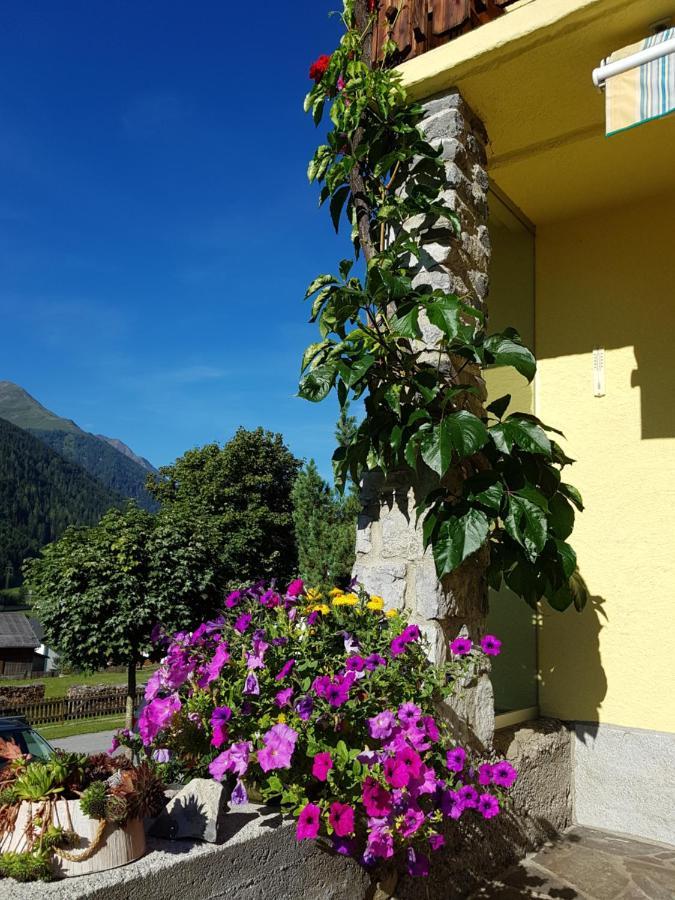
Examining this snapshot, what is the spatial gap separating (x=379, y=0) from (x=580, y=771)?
3685 millimetres

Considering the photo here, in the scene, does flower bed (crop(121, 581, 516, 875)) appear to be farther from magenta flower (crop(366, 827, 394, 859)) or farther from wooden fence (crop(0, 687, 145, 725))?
→ wooden fence (crop(0, 687, 145, 725))

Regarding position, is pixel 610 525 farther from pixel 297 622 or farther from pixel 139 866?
pixel 139 866

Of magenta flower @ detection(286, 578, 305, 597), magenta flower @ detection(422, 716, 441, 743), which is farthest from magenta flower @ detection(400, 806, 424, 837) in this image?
magenta flower @ detection(286, 578, 305, 597)

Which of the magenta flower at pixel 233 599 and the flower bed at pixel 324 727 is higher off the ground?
the magenta flower at pixel 233 599

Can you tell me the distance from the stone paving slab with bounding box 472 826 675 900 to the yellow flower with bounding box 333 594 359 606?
1099 mm

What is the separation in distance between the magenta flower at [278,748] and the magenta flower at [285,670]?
160 millimetres

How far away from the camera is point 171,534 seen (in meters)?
15.3

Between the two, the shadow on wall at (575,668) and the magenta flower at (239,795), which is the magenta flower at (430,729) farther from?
the shadow on wall at (575,668)

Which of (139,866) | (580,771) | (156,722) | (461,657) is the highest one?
(461,657)

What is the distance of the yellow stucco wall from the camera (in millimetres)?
3332

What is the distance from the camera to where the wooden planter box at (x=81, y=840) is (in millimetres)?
1459

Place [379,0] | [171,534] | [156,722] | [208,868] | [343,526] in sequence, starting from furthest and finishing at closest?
[171,534]
[343,526]
[379,0]
[156,722]
[208,868]

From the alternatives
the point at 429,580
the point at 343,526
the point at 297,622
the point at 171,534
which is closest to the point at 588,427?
the point at 429,580

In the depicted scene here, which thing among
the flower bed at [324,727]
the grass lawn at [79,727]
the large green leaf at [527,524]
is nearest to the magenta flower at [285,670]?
the flower bed at [324,727]
